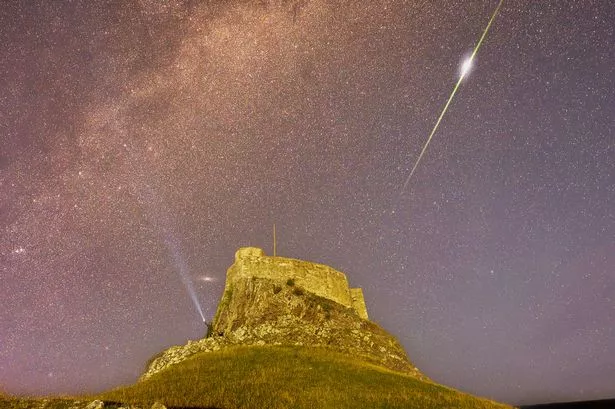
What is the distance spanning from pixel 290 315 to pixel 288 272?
7864mm

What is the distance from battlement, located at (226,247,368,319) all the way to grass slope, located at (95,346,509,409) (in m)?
17.4

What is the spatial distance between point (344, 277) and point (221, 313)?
695 inches

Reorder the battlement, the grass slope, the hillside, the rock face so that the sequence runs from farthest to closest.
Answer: the battlement < the rock face < the hillside < the grass slope

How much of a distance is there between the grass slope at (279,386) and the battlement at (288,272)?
1738 cm

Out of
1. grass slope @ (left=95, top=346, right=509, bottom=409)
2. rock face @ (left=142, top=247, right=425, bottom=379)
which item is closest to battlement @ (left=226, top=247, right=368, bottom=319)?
rock face @ (left=142, top=247, right=425, bottom=379)

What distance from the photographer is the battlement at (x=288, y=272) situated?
47656 mm

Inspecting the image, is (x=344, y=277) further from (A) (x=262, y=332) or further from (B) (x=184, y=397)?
(B) (x=184, y=397)

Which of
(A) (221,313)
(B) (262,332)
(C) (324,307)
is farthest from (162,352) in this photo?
(C) (324,307)

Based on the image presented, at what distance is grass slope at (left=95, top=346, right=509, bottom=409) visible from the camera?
18125 mm

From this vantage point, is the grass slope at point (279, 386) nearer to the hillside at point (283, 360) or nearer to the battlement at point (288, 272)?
the hillside at point (283, 360)

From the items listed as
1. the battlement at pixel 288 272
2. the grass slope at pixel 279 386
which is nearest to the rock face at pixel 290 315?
the battlement at pixel 288 272

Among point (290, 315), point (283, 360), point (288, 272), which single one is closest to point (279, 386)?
point (283, 360)

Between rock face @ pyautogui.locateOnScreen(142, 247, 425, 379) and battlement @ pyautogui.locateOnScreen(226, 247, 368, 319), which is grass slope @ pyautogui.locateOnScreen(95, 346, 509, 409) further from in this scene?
battlement @ pyautogui.locateOnScreen(226, 247, 368, 319)

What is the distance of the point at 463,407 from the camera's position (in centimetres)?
1983
